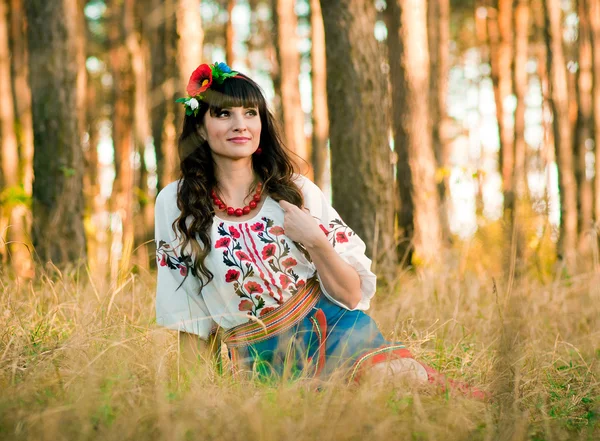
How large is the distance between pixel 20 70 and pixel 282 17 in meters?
3.67

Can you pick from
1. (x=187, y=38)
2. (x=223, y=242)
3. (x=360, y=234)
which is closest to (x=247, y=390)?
(x=223, y=242)

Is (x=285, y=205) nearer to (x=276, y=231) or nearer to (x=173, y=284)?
(x=276, y=231)

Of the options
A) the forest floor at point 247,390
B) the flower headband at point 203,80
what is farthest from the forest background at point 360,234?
the flower headband at point 203,80

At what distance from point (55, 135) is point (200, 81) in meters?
2.92

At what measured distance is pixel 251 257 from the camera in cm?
304

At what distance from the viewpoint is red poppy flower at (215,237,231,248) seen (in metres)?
3.04

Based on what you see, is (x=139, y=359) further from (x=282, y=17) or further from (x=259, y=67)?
(x=259, y=67)

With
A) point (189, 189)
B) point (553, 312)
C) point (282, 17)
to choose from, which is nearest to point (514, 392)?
point (189, 189)

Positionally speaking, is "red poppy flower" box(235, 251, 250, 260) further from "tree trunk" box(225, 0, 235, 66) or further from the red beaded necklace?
"tree trunk" box(225, 0, 235, 66)

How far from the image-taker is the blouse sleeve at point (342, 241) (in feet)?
10.3

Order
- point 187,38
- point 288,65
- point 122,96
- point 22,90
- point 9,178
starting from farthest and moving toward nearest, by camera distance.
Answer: point 122,96
point 288,65
point 22,90
point 9,178
point 187,38

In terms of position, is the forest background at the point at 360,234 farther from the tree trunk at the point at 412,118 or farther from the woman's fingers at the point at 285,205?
the woman's fingers at the point at 285,205

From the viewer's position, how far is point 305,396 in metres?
2.38

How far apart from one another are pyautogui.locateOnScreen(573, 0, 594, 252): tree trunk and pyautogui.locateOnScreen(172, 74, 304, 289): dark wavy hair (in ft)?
20.2
